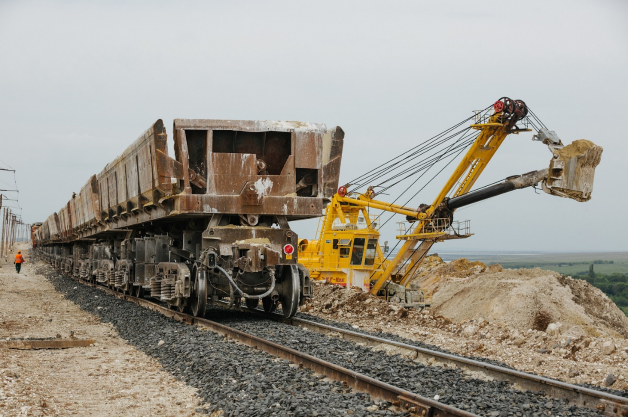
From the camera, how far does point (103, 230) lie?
18078 mm

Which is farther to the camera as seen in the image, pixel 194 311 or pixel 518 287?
pixel 518 287

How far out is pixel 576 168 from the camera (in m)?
14.6

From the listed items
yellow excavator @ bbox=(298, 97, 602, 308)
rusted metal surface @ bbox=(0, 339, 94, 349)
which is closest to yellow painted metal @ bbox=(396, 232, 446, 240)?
yellow excavator @ bbox=(298, 97, 602, 308)

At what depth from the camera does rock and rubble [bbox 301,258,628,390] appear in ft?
27.4

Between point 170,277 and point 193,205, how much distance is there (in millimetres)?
1888

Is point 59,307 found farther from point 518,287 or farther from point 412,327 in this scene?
point 518,287

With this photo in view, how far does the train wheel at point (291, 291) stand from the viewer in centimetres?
1062

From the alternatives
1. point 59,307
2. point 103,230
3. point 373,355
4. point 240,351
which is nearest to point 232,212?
point 240,351

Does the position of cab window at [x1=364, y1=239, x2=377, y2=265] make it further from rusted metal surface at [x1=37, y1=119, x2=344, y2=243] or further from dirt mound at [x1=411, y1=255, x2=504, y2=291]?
rusted metal surface at [x1=37, y1=119, x2=344, y2=243]

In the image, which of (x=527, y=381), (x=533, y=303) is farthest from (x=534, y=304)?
(x=527, y=381)

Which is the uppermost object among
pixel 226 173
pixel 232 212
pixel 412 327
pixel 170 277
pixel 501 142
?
pixel 501 142

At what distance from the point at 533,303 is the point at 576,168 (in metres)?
3.74

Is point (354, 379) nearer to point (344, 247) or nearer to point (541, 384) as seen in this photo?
point (541, 384)

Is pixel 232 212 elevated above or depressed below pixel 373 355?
above
